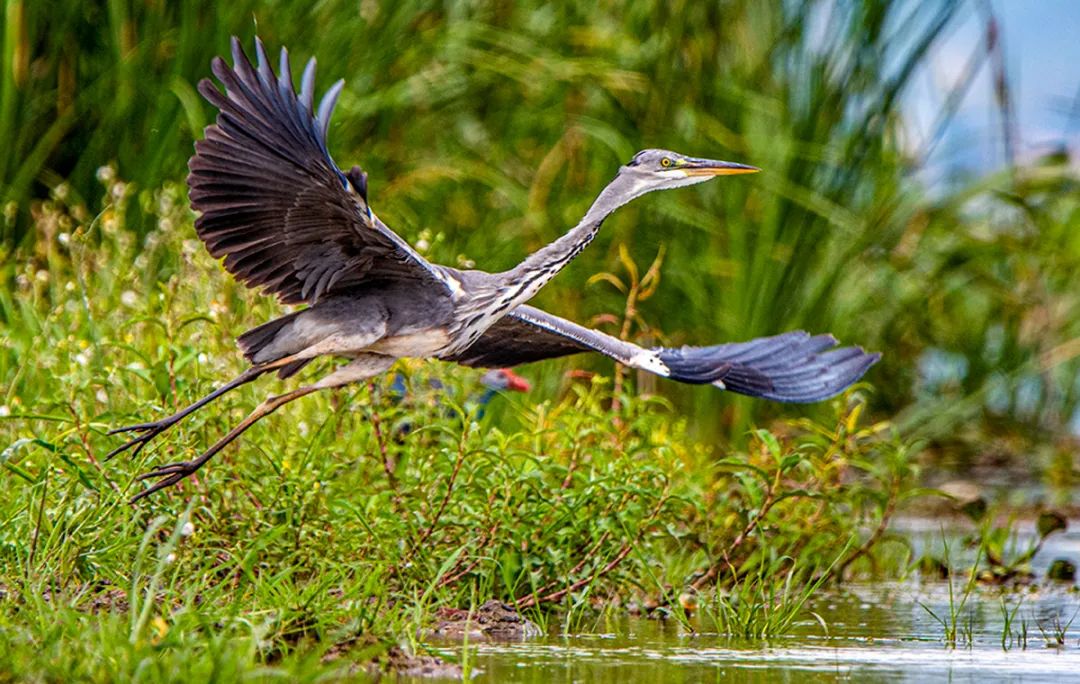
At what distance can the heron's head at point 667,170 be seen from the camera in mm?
5410

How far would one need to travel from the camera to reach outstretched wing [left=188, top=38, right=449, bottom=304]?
4.57 m

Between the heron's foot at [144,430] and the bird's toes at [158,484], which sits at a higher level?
the heron's foot at [144,430]

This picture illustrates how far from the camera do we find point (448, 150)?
31.5ft

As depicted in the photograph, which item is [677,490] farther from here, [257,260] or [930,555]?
[257,260]

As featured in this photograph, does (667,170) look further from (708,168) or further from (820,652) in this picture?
(820,652)

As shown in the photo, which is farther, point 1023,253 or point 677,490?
point 1023,253

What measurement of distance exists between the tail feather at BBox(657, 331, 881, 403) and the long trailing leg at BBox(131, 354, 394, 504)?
1.03m

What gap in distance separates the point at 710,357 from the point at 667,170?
77cm

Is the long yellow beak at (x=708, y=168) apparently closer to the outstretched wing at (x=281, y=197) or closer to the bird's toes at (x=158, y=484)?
the outstretched wing at (x=281, y=197)

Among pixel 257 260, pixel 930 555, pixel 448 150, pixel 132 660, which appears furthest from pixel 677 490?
pixel 448 150

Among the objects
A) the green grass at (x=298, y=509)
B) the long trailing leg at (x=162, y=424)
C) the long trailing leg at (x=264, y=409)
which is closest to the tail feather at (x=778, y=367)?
the green grass at (x=298, y=509)

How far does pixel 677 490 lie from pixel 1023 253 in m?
4.71

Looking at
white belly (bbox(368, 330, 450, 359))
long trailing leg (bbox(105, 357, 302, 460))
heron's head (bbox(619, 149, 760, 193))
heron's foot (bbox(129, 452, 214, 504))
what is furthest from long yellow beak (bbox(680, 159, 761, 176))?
heron's foot (bbox(129, 452, 214, 504))

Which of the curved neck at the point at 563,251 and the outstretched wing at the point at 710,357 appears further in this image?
the outstretched wing at the point at 710,357
